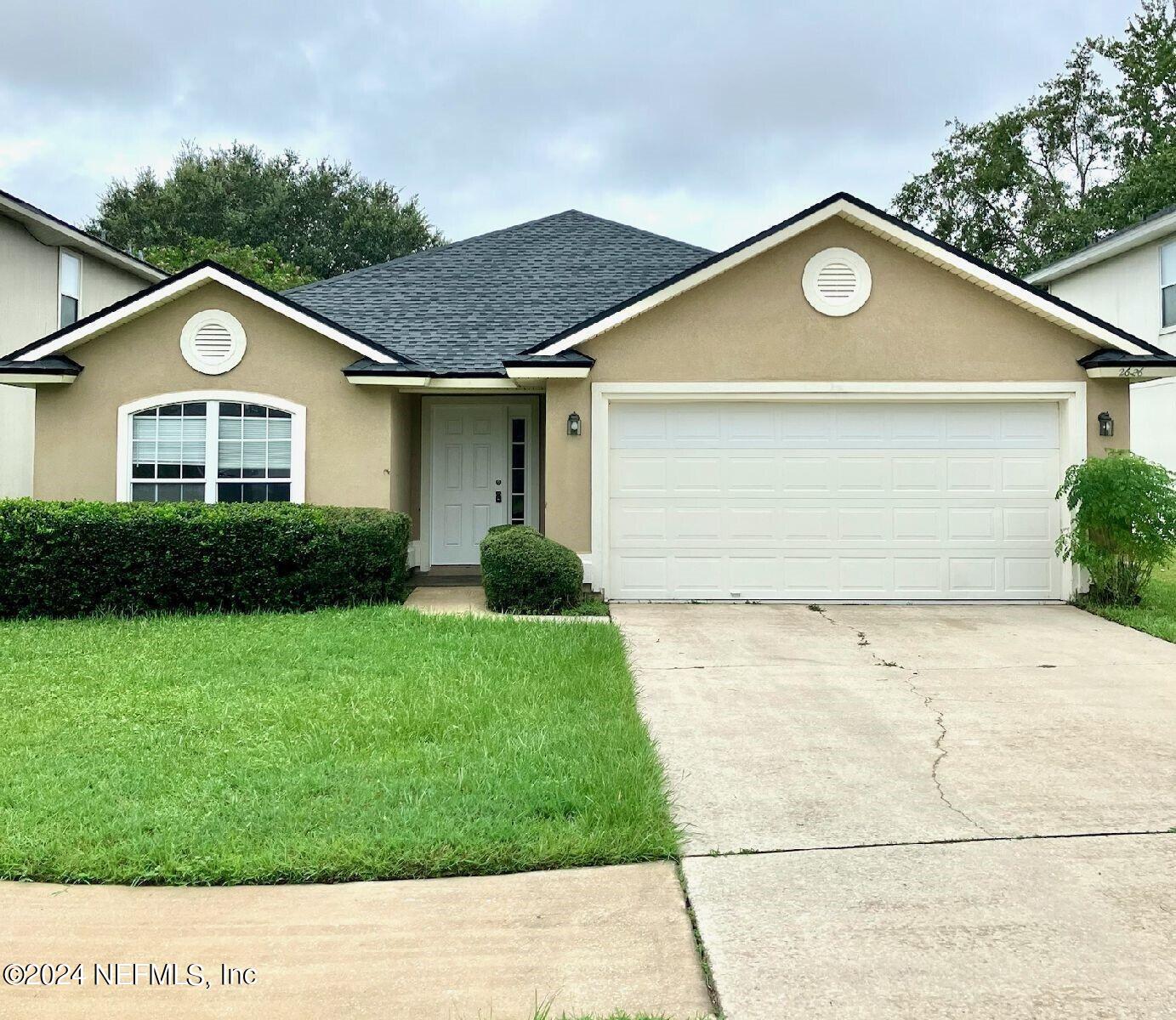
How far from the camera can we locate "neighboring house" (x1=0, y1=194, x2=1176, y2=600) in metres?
11.3

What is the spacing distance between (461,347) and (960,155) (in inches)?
1094

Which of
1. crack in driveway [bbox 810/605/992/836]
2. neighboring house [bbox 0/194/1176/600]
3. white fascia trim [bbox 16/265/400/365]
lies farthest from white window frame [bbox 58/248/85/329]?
crack in driveway [bbox 810/605/992/836]

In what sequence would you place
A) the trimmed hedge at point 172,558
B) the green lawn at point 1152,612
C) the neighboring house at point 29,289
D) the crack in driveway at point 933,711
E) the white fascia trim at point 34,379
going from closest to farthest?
the crack in driveway at point 933,711 < the green lawn at point 1152,612 < the trimmed hedge at point 172,558 < the white fascia trim at point 34,379 < the neighboring house at point 29,289

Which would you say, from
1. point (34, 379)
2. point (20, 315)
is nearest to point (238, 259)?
point (20, 315)

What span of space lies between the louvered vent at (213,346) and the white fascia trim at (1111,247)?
627 inches

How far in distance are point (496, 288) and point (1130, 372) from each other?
30.1ft

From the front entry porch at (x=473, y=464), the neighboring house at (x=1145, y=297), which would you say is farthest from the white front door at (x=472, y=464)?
the neighboring house at (x=1145, y=297)

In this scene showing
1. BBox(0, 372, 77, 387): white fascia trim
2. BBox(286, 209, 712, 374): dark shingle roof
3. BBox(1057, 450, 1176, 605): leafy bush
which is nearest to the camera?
BBox(1057, 450, 1176, 605): leafy bush

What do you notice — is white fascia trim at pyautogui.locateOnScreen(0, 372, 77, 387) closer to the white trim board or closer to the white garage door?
the white trim board

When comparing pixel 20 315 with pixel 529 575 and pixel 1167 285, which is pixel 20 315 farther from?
pixel 1167 285

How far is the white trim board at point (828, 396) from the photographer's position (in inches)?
445

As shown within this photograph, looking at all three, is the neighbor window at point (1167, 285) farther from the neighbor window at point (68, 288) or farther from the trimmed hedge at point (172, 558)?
the neighbor window at point (68, 288)

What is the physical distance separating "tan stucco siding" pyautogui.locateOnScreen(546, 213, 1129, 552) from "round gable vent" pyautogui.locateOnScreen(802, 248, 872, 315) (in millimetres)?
88

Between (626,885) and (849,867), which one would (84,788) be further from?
(849,867)
